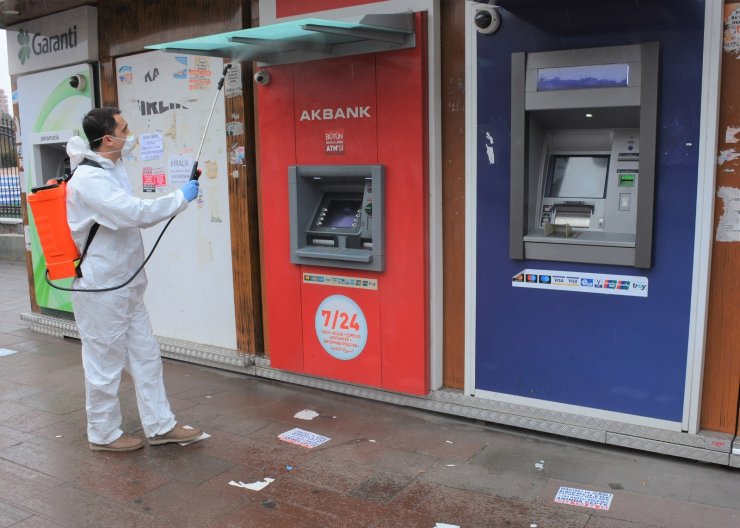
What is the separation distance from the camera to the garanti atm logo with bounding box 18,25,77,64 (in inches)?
263

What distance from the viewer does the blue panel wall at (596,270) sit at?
3740mm

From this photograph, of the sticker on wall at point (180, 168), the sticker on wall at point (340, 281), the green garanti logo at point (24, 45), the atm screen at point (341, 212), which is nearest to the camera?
the sticker on wall at point (340, 281)

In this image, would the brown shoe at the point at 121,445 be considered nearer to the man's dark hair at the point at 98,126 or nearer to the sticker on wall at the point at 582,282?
the man's dark hair at the point at 98,126

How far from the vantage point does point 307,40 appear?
454cm

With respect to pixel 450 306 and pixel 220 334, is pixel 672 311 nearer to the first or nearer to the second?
pixel 450 306

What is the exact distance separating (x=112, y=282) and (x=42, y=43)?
4104 mm

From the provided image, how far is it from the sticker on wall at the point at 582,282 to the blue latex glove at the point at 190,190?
2.04 m

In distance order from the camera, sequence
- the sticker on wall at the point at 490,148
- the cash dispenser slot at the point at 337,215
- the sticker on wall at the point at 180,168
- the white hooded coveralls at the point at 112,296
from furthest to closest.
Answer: the sticker on wall at the point at 180,168, the cash dispenser slot at the point at 337,215, the sticker on wall at the point at 490,148, the white hooded coveralls at the point at 112,296

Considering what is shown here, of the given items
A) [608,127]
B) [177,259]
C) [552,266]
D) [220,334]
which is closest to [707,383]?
[552,266]

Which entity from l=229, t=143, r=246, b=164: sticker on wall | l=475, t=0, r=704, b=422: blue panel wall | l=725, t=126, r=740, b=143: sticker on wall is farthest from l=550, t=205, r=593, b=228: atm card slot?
l=229, t=143, r=246, b=164: sticker on wall

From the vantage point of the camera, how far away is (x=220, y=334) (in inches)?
236

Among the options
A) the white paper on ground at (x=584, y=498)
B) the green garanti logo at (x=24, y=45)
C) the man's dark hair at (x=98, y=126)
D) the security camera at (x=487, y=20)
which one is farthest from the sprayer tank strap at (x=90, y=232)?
the green garanti logo at (x=24, y=45)

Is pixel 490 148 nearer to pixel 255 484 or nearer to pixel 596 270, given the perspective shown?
pixel 596 270

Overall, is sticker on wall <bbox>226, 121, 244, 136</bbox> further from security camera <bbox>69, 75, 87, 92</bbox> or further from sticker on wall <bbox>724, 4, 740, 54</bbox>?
sticker on wall <bbox>724, 4, 740, 54</bbox>
